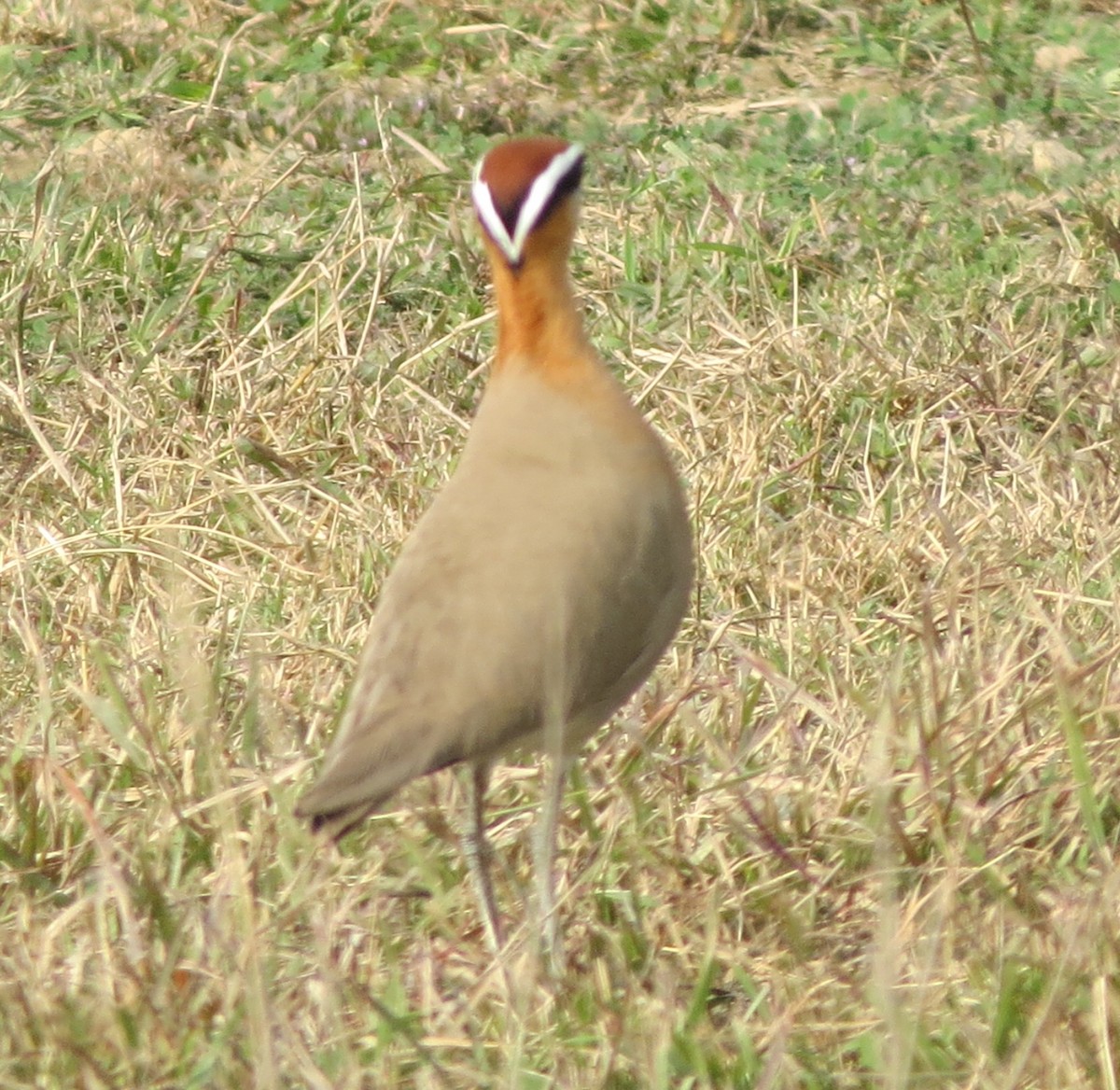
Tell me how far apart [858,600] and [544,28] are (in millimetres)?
3199

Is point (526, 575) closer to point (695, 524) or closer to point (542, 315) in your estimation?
point (542, 315)

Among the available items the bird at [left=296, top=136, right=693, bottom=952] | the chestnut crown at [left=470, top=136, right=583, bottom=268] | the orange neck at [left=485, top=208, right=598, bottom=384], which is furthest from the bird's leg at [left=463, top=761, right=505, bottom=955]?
the chestnut crown at [left=470, top=136, right=583, bottom=268]

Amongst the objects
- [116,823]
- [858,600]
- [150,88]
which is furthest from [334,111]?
[116,823]

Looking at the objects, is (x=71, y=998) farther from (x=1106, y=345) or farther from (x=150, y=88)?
(x=150, y=88)

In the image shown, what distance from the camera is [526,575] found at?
2932mm

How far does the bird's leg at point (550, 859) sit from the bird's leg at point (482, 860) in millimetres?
70

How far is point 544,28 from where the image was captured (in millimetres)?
6703

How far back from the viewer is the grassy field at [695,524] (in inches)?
109

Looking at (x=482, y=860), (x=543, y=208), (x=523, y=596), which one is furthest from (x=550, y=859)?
(x=543, y=208)

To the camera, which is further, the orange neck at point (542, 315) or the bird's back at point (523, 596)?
the orange neck at point (542, 315)

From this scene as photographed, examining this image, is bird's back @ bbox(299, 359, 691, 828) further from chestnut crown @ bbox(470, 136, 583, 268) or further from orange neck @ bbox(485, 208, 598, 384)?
chestnut crown @ bbox(470, 136, 583, 268)

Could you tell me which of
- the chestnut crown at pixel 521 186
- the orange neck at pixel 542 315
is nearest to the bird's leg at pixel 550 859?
the orange neck at pixel 542 315

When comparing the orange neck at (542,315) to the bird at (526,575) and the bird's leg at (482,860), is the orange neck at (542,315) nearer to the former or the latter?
the bird at (526,575)

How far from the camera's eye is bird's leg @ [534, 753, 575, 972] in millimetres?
2943
